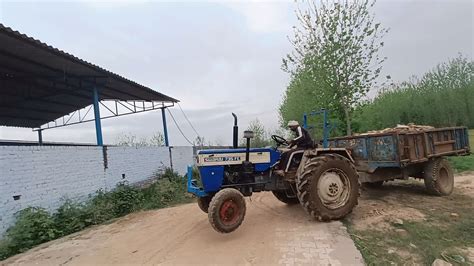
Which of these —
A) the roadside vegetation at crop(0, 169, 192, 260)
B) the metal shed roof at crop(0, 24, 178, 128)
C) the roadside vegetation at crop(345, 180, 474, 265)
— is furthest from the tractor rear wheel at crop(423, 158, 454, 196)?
the metal shed roof at crop(0, 24, 178, 128)

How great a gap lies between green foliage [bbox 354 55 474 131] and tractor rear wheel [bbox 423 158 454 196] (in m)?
11.4

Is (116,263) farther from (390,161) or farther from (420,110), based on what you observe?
(420,110)

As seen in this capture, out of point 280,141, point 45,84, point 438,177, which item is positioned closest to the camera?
point 280,141

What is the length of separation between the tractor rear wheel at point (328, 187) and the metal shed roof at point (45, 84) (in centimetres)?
609

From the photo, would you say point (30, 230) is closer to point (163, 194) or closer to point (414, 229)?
point (163, 194)

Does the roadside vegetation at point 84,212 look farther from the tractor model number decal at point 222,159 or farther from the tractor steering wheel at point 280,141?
the tractor steering wheel at point 280,141

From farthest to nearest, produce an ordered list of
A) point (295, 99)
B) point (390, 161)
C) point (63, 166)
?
1. point (295, 99)
2. point (63, 166)
3. point (390, 161)

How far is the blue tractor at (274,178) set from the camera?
17.1ft

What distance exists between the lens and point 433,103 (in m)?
18.8

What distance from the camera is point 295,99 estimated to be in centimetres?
1830

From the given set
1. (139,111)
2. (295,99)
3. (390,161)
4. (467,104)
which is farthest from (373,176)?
(467,104)

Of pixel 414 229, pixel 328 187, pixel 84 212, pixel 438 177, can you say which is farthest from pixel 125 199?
pixel 438 177

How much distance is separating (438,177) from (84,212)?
781cm

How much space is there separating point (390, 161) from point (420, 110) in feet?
47.8
